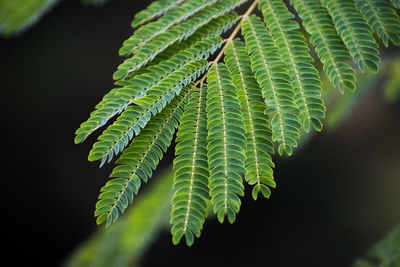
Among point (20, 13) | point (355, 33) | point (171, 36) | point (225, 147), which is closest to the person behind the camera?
point (225, 147)

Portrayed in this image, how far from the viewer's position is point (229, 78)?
2.75ft

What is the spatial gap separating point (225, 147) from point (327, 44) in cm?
33

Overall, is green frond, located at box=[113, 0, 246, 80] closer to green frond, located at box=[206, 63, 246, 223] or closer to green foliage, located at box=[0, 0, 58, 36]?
green frond, located at box=[206, 63, 246, 223]

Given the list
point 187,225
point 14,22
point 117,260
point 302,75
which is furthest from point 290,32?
point 117,260

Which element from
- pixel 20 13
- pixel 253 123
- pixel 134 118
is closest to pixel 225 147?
pixel 253 123

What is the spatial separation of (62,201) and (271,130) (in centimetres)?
401

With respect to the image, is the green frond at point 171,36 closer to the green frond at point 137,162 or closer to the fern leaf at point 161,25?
the fern leaf at point 161,25

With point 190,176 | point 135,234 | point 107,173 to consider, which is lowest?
point 107,173

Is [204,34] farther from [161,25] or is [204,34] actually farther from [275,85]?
[275,85]

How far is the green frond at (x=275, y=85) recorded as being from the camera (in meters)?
0.73

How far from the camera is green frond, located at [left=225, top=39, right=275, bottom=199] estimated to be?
730 millimetres

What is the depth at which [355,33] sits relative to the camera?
2.75 ft

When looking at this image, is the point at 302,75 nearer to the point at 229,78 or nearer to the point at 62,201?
the point at 229,78

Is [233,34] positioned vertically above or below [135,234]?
above
